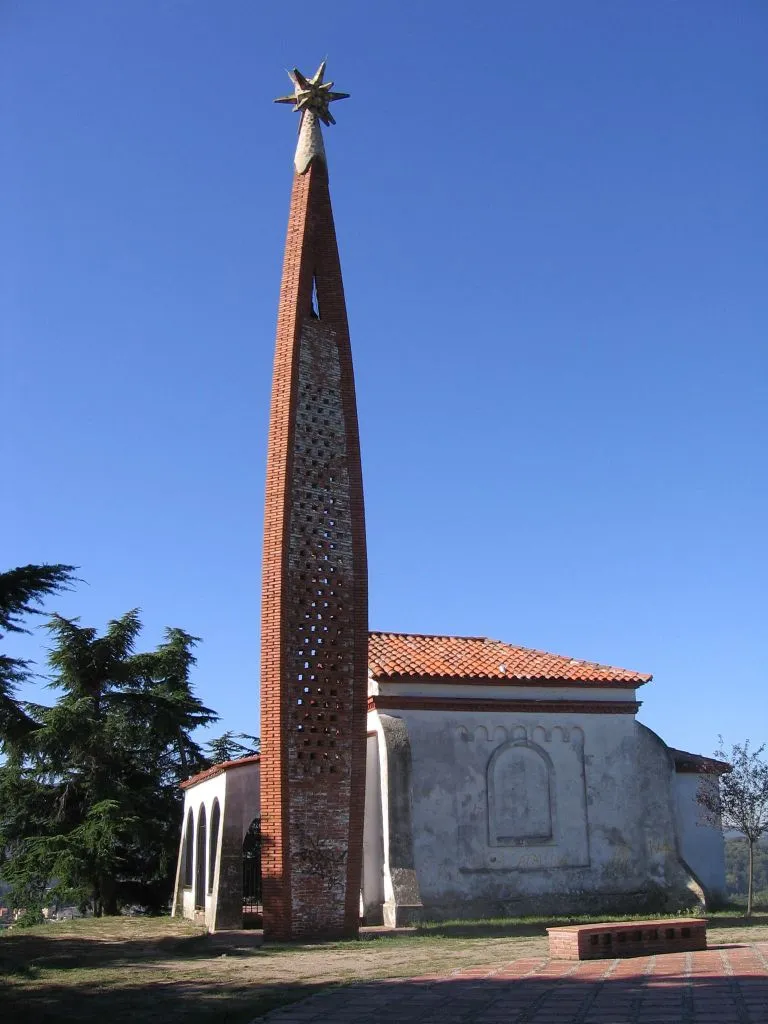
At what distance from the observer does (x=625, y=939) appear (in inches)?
459

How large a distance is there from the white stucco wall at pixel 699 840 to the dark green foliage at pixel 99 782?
43.0 feet

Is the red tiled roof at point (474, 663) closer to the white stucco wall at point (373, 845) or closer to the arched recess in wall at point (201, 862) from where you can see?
the white stucco wall at point (373, 845)

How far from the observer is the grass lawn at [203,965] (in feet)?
29.0

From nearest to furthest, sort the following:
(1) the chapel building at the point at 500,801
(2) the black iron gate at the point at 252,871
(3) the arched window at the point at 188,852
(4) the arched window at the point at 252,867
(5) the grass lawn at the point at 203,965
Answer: (5) the grass lawn at the point at 203,965 → (1) the chapel building at the point at 500,801 → (3) the arched window at the point at 188,852 → (2) the black iron gate at the point at 252,871 → (4) the arched window at the point at 252,867

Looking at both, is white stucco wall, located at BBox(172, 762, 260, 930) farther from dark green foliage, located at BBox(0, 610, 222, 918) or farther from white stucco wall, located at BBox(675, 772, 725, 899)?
white stucco wall, located at BBox(675, 772, 725, 899)

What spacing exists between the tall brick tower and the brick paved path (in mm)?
5174

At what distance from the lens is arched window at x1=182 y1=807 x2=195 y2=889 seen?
2280 centimetres

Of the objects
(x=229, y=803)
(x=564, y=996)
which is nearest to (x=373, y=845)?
(x=229, y=803)

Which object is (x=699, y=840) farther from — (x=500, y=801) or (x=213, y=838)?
(x=213, y=838)

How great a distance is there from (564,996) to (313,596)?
28.7ft

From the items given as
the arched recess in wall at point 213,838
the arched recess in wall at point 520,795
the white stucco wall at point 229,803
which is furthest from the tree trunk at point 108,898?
the arched recess in wall at point 520,795

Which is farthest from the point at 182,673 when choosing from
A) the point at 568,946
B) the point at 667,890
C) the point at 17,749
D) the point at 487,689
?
the point at 568,946

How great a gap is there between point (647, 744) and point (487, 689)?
371cm

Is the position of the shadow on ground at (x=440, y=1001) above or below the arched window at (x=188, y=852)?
below
